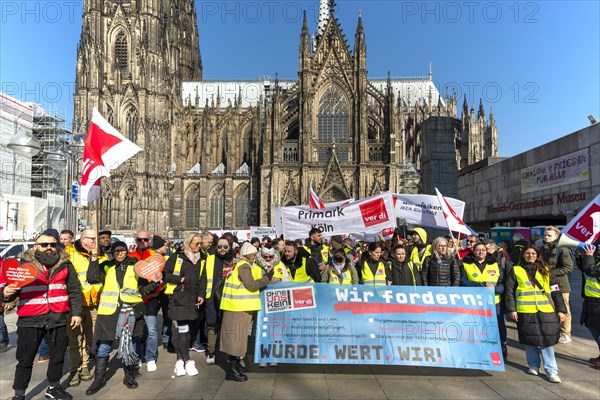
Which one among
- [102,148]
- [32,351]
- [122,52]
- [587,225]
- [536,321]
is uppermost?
[122,52]

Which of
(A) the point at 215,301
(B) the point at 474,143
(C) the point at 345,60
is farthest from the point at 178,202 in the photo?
(A) the point at 215,301

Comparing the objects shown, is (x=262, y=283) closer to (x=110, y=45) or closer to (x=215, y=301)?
(x=215, y=301)

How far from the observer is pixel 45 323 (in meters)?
5.14

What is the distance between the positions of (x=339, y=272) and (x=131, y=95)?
42.3 m

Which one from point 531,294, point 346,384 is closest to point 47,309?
point 346,384

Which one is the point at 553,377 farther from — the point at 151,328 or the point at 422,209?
the point at 151,328

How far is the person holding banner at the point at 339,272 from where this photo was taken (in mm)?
7117

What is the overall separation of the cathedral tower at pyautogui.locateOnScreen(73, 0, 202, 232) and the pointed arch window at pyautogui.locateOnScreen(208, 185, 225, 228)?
4.39m

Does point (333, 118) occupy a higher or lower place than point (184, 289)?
higher

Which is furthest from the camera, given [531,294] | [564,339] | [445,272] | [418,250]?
[418,250]

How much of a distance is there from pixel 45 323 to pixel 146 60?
42.9 metres

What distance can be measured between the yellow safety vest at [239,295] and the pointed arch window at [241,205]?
1509 inches

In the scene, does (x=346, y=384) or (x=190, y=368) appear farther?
(x=190, y=368)

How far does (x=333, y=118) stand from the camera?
4209cm
